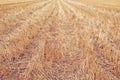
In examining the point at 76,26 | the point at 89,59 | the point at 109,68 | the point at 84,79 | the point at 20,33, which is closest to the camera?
the point at 84,79

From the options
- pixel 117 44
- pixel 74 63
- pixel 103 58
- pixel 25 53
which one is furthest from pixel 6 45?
pixel 117 44

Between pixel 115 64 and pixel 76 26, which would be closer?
pixel 115 64

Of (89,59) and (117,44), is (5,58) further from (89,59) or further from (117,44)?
(117,44)

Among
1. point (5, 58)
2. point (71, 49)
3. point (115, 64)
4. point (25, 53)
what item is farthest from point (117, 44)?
point (5, 58)

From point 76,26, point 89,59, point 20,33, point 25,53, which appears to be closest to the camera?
point 89,59

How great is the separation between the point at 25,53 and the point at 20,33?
2.10 meters

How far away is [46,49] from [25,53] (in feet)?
1.73

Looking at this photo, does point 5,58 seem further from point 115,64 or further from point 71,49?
point 115,64

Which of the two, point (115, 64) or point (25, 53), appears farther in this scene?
point (25, 53)

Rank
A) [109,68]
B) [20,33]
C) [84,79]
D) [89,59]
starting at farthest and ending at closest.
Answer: [20,33]
[89,59]
[109,68]
[84,79]

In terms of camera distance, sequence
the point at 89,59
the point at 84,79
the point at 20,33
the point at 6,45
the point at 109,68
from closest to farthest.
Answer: the point at 84,79 < the point at 109,68 < the point at 89,59 < the point at 6,45 < the point at 20,33

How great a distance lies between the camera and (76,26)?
9.60 m

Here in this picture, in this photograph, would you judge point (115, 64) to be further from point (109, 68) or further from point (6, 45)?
point (6, 45)

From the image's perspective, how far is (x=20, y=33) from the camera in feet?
26.6
